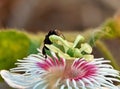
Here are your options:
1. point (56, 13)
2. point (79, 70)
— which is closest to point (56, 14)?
point (56, 13)

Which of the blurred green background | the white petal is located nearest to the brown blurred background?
the blurred green background

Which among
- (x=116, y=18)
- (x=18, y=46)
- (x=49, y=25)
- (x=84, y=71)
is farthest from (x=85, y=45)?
(x=49, y=25)

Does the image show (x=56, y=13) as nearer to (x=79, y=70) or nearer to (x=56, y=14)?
(x=56, y=14)

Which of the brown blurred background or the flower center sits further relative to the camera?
the brown blurred background

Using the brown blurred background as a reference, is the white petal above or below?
below

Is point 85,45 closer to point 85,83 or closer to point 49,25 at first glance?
point 85,83

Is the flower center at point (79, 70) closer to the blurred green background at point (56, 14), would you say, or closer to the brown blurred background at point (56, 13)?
the blurred green background at point (56, 14)

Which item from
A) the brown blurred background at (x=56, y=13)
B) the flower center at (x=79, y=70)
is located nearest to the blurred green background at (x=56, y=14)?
the brown blurred background at (x=56, y=13)

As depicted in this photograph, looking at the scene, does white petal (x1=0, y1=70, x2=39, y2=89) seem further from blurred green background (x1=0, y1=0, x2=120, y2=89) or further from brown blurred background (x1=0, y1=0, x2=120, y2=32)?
brown blurred background (x1=0, y1=0, x2=120, y2=32)

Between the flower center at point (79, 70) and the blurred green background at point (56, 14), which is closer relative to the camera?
the flower center at point (79, 70)
